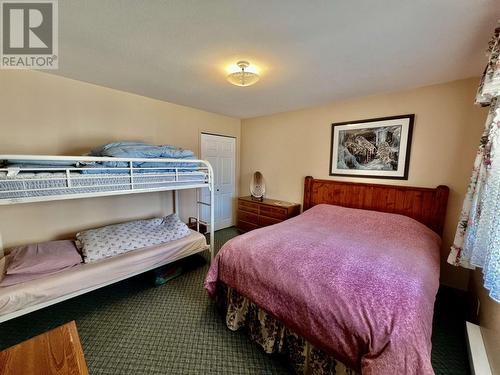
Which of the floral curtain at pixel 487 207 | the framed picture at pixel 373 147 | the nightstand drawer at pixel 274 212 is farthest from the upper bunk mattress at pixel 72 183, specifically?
the floral curtain at pixel 487 207

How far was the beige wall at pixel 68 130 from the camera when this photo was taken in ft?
6.85

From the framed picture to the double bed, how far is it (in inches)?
16.6

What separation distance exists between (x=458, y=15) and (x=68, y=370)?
2714 mm

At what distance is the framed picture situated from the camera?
2.52 meters

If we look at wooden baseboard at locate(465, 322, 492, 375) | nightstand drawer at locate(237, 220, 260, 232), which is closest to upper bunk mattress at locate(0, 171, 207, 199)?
nightstand drawer at locate(237, 220, 260, 232)

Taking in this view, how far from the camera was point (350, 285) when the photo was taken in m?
1.26

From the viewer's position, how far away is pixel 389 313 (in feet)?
3.54

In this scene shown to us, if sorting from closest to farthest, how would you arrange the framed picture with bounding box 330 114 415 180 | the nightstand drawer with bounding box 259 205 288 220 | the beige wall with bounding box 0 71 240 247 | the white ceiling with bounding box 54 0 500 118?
the white ceiling with bounding box 54 0 500 118
the beige wall with bounding box 0 71 240 247
the framed picture with bounding box 330 114 415 180
the nightstand drawer with bounding box 259 205 288 220

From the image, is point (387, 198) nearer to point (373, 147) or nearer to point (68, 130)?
point (373, 147)

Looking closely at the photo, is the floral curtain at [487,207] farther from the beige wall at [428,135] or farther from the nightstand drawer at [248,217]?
the nightstand drawer at [248,217]

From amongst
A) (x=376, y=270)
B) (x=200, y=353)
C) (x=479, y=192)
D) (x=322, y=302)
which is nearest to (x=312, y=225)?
(x=376, y=270)

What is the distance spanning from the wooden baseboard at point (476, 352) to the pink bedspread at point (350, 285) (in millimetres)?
522

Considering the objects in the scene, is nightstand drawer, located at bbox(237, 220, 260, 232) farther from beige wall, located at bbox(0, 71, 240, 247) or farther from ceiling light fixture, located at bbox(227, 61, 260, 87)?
ceiling light fixture, located at bbox(227, 61, 260, 87)

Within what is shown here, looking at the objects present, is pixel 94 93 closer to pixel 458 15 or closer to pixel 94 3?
pixel 94 3
